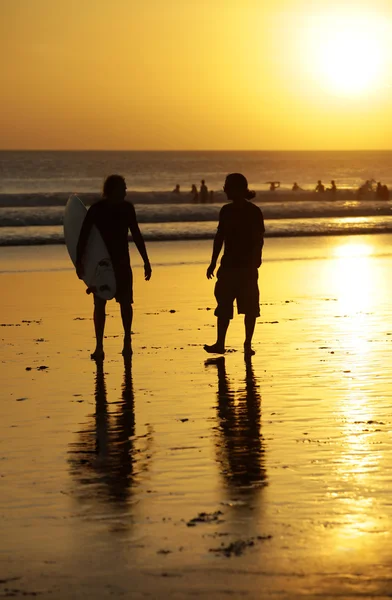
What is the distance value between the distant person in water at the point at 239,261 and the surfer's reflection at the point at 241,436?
4.11 ft

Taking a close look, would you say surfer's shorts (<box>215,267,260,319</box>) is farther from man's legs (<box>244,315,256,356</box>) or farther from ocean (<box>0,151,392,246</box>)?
ocean (<box>0,151,392,246</box>)

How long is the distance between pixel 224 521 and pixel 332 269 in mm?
16857

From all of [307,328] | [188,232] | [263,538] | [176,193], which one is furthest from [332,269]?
[176,193]

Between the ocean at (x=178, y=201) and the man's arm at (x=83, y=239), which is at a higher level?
the ocean at (x=178, y=201)

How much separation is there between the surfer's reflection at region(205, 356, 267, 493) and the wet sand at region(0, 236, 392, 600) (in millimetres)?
17

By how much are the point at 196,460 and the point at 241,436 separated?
0.79 m

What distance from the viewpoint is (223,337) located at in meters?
11.5

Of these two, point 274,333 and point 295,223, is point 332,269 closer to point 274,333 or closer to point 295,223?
point 274,333

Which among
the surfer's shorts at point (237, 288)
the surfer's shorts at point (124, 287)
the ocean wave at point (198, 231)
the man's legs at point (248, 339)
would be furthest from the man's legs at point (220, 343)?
the ocean wave at point (198, 231)

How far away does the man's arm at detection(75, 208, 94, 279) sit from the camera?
1130cm

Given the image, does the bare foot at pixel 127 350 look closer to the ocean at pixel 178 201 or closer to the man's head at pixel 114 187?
the man's head at pixel 114 187

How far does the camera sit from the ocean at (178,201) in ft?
121

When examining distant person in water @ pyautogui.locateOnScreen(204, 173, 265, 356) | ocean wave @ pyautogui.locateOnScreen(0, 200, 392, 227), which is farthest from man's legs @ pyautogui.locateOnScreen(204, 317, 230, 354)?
ocean wave @ pyautogui.locateOnScreen(0, 200, 392, 227)

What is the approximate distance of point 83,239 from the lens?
11383 mm
